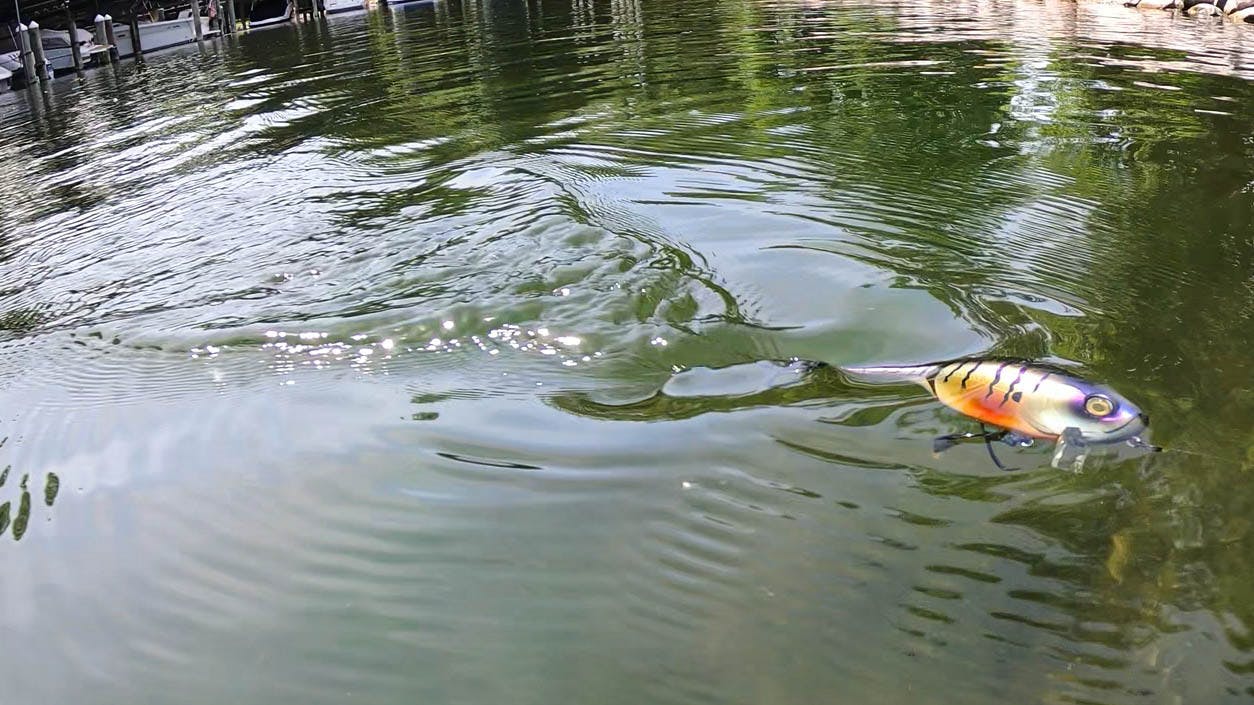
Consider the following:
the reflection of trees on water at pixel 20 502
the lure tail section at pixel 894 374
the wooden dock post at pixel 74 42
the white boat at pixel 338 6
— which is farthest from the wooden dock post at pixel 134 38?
the lure tail section at pixel 894 374

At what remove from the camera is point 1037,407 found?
12.6 feet

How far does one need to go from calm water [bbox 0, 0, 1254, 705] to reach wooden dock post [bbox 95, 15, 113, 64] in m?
20.8

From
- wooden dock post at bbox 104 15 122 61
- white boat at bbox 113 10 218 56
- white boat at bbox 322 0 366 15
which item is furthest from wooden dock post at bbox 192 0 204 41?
white boat at bbox 322 0 366 15

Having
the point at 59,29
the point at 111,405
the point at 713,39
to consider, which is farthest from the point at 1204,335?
the point at 59,29

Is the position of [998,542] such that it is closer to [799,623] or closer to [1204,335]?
[799,623]

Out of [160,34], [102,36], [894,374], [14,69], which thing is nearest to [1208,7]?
[894,374]

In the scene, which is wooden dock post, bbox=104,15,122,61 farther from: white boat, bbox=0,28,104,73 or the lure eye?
the lure eye

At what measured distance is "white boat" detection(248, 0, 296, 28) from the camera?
39.9m

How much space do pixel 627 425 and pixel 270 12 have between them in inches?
1684

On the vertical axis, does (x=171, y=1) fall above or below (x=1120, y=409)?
above

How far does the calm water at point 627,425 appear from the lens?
3.35 metres

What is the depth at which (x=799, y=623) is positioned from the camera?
3.40m

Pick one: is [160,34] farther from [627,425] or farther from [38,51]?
[627,425]

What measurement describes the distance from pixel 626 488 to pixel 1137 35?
1857cm
